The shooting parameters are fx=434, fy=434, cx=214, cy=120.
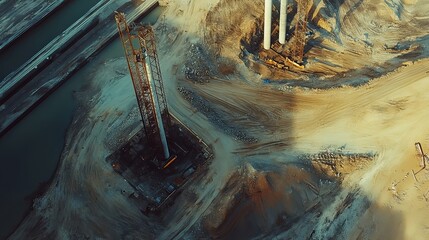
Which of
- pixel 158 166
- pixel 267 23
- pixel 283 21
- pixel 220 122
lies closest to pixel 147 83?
pixel 158 166

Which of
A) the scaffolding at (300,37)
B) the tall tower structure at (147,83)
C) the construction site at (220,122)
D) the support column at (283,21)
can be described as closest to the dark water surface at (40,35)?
the construction site at (220,122)

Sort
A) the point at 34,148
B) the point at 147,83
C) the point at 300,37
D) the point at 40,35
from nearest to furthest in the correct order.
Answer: the point at 147,83, the point at 34,148, the point at 300,37, the point at 40,35

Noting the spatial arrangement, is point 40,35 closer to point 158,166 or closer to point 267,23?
point 158,166

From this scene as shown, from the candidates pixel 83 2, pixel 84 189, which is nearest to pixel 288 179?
pixel 84 189

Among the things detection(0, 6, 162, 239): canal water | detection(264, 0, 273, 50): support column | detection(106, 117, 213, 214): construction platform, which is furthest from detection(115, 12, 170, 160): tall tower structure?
detection(264, 0, 273, 50): support column

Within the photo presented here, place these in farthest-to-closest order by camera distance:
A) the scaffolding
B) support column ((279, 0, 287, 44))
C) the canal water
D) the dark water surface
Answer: the dark water surface < the scaffolding < support column ((279, 0, 287, 44)) < the canal water

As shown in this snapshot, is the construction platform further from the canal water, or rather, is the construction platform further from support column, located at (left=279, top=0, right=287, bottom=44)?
support column, located at (left=279, top=0, right=287, bottom=44)

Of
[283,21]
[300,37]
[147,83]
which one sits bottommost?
[300,37]
